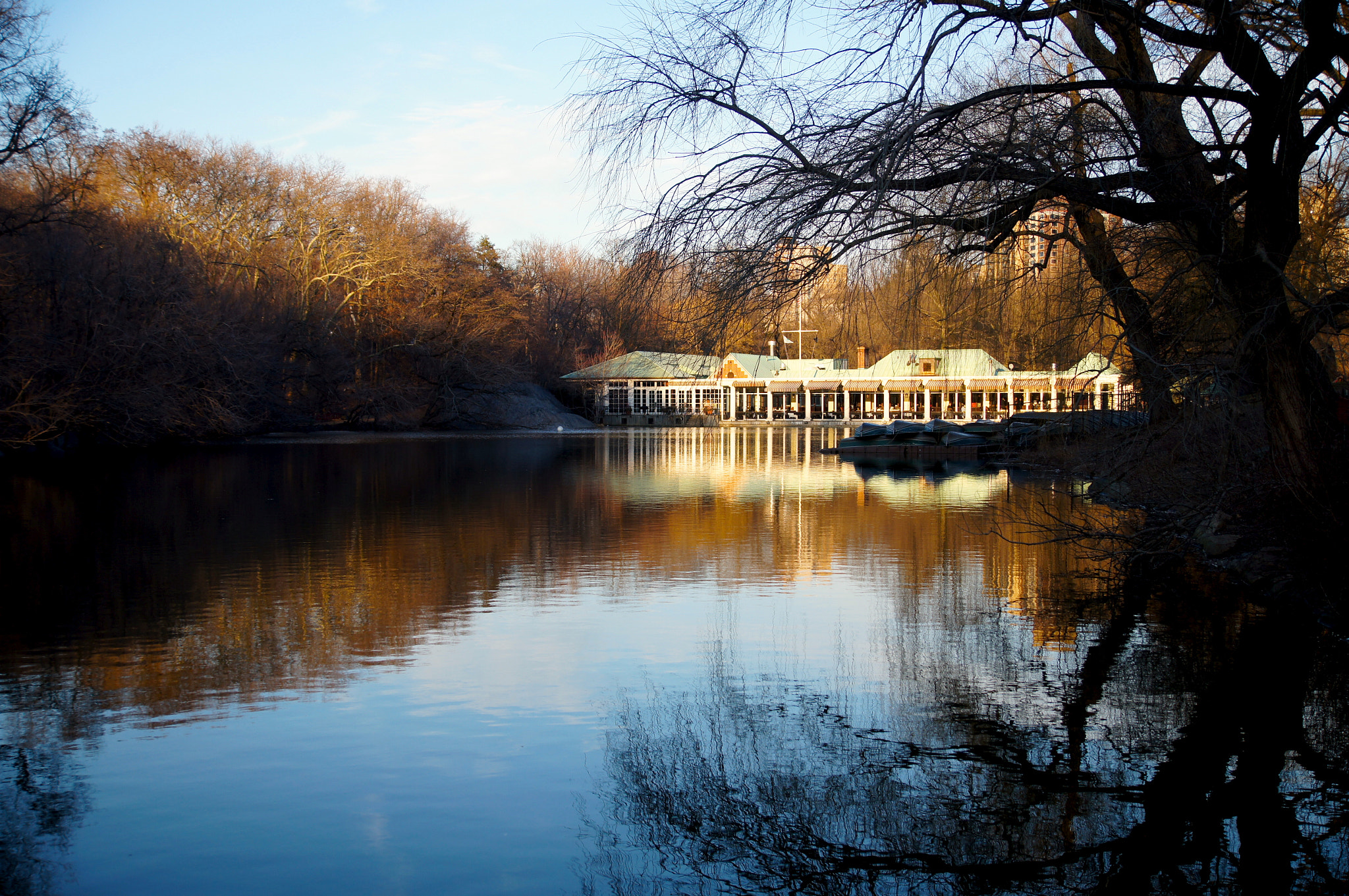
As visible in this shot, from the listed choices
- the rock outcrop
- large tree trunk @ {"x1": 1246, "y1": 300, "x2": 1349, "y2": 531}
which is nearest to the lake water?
large tree trunk @ {"x1": 1246, "y1": 300, "x2": 1349, "y2": 531}

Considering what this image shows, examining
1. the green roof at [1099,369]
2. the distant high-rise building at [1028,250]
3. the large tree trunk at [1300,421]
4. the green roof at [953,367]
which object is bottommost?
the large tree trunk at [1300,421]

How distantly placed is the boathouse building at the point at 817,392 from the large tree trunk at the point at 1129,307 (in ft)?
134

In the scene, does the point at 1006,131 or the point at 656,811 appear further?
the point at 1006,131

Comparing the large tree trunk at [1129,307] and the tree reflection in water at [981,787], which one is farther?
the large tree trunk at [1129,307]

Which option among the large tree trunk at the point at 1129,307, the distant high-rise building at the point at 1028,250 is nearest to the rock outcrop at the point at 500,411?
the large tree trunk at the point at 1129,307

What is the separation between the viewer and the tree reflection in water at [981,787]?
4.22m

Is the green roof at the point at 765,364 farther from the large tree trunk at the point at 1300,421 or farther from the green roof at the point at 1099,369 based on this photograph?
the large tree trunk at the point at 1300,421

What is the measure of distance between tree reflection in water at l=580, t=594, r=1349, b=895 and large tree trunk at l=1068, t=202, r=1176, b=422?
2503 mm

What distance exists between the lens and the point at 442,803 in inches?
192

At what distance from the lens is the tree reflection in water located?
4.22 m

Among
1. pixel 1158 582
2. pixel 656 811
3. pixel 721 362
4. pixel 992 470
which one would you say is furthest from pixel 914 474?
pixel 656 811

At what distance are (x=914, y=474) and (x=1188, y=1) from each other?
18.7 metres

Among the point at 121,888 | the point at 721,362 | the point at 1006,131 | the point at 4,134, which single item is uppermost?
the point at 4,134

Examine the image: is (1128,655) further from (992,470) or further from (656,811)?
(992,470)
